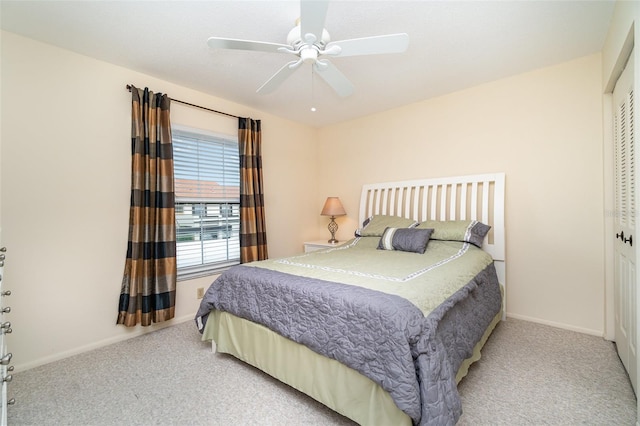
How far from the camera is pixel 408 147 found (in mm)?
3449

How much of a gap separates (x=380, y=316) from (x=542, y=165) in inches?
94.4

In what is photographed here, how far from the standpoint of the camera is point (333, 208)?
12.6ft

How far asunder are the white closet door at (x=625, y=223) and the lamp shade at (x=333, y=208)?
263 cm

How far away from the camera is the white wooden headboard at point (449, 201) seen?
8.89 ft

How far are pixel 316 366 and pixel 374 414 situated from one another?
378 millimetres

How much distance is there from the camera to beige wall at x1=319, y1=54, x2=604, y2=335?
2365 millimetres

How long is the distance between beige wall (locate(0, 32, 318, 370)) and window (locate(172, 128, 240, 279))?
0.50m

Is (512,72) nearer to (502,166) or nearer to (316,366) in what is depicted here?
(502,166)

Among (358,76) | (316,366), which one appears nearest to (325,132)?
(358,76)

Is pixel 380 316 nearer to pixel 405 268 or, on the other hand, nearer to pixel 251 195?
pixel 405 268

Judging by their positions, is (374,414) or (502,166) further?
(502,166)

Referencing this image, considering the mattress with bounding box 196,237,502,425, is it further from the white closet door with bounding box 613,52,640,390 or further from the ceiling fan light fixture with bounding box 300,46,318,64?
the ceiling fan light fixture with bounding box 300,46,318,64

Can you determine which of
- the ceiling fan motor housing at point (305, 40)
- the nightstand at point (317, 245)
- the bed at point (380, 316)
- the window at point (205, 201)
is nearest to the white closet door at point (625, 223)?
Answer: the bed at point (380, 316)

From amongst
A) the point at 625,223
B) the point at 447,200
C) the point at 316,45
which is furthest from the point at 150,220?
the point at 625,223
